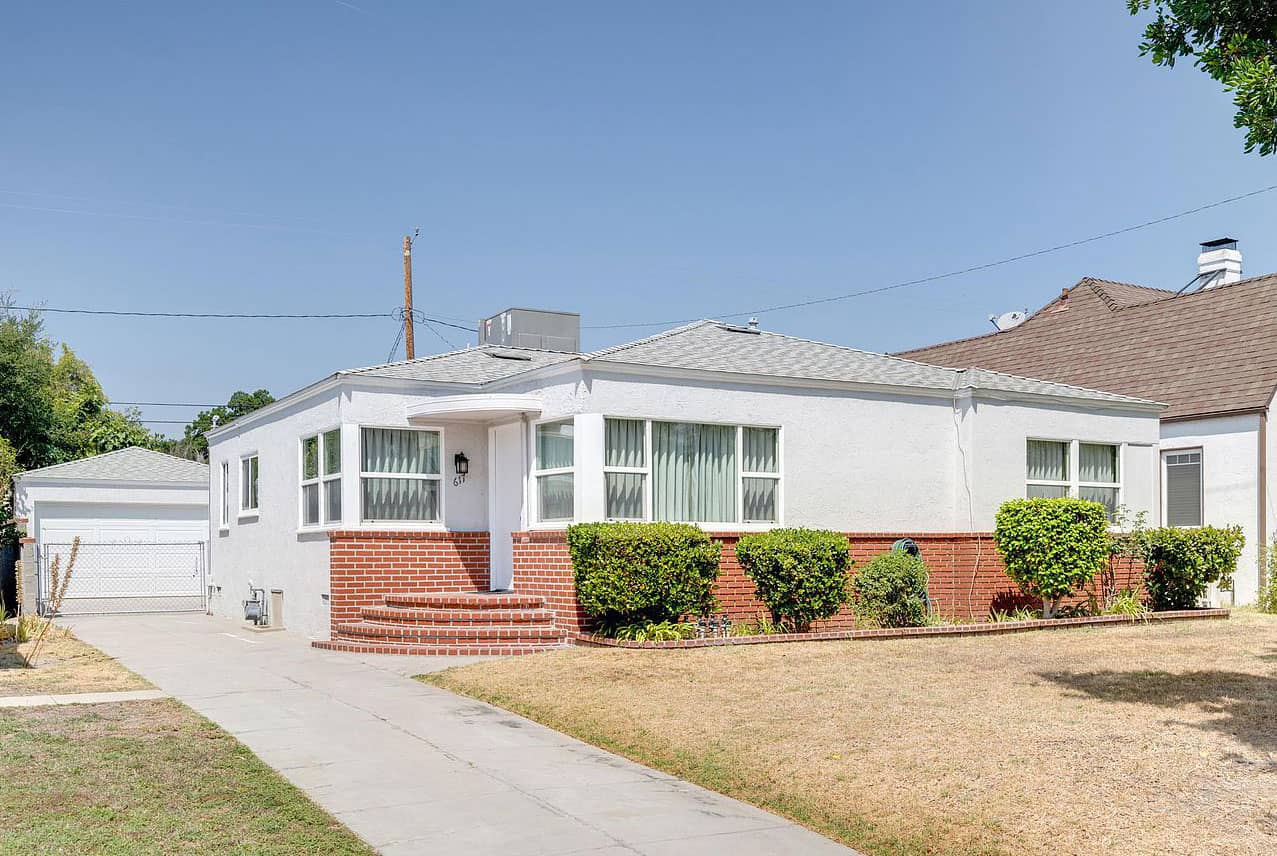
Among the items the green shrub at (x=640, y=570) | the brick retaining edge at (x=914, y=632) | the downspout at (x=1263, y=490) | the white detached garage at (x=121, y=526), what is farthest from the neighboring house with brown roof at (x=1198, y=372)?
the white detached garage at (x=121, y=526)

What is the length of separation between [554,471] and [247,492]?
28.6 feet

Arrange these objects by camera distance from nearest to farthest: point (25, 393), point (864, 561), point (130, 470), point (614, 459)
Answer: point (614, 459), point (864, 561), point (130, 470), point (25, 393)

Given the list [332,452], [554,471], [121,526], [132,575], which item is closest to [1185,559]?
[554,471]

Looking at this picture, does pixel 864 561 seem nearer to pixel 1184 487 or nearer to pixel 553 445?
pixel 553 445

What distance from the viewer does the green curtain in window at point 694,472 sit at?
16000mm

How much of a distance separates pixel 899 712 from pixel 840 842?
9.62 ft

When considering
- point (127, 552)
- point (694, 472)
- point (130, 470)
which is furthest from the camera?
point (130, 470)

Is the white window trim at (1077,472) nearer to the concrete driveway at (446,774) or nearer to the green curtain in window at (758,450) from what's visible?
the green curtain in window at (758,450)

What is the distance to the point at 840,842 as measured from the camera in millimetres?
6930

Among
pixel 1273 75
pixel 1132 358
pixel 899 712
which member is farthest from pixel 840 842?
pixel 1132 358

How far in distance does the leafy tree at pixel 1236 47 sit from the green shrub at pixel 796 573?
754 centimetres

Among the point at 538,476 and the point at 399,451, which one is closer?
the point at 538,476

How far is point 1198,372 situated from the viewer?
21.8 m

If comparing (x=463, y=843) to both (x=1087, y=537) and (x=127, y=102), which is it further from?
(x=127, y=102)
